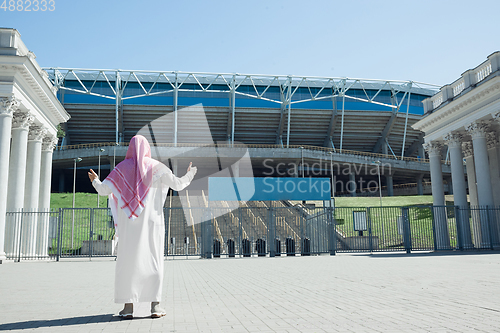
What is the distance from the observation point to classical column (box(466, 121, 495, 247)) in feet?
72.0

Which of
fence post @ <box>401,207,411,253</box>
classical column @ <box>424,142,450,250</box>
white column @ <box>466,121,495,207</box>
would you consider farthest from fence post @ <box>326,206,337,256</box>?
white column @ <box>466,121,495,207</box>

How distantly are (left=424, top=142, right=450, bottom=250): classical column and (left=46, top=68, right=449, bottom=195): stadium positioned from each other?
28.8 m

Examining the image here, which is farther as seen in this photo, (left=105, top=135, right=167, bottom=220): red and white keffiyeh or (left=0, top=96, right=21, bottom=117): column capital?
(left=0, top=96, right=21, bottom=117): column capital

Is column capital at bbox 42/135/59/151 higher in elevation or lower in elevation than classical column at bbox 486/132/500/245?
higher

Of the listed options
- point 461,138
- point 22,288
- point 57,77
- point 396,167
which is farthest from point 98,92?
point 22,288

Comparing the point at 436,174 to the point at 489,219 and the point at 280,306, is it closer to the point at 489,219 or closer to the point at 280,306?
→ the point at 489,219

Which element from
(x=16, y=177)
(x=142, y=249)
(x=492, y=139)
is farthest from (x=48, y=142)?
(x=492, y=139)

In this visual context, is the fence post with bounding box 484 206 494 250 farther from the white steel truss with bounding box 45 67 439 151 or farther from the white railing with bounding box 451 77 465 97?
the white steel truss with bounding box 45 67 439 151

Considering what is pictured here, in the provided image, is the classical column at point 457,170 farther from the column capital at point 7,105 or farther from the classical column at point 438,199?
the column capital at point 7,105

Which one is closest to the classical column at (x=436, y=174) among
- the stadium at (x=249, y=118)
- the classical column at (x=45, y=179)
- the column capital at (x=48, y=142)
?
the classical column at (x=45, y=179)

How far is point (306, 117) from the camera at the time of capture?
6094cm

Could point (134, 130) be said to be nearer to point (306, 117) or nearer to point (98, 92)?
point (98, 92)

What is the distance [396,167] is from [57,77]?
155 feet

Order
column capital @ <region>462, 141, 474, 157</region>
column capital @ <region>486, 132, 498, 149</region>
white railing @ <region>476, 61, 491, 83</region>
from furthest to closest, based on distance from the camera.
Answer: column capital @ <region>462, 141, 474, 157</region>, column capital @ <region>486, 132, 498, 149</region>, white railing @ <region>476, 61, 491, 83</region>
